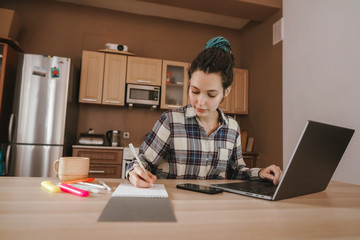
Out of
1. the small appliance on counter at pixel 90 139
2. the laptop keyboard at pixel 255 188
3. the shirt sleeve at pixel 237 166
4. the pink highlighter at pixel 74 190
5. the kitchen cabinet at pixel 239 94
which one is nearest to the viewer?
the pink highlighter at pixel 74 190

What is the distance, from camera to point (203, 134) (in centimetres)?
130

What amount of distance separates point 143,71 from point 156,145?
91.8 inches

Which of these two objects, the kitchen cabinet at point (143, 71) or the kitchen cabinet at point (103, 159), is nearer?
the kitchen cabinet at point (103, 159)

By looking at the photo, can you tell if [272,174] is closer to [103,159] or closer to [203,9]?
[103,159]

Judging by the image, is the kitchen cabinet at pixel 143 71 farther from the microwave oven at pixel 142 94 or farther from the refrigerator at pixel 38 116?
the refrigerator at pixel 38 116

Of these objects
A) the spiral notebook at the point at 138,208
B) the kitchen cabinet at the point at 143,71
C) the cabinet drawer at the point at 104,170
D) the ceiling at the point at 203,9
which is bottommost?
the cabinet drawer at the point at 104,170

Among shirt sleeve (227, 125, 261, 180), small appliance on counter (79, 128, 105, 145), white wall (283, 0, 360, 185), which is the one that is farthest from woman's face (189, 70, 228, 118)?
small appliance on counter (79, 128, 105, 145)

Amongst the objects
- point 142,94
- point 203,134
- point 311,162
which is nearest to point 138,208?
point 311,162

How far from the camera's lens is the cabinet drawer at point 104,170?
2.92 meters

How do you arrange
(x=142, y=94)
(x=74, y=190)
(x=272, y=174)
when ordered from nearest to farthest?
1. (x=74, y=190)
2. (x=272, y=174)
3. (x=142, y=94)

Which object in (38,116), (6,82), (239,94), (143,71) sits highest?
(143,71)

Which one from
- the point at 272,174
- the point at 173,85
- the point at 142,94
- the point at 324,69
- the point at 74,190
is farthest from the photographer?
the point at 173,85

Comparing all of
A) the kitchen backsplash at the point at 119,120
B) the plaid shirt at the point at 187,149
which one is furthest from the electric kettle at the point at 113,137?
the plaid shirt at the point at 187,149

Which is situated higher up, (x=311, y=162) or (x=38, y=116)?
(x=38, y=116)
